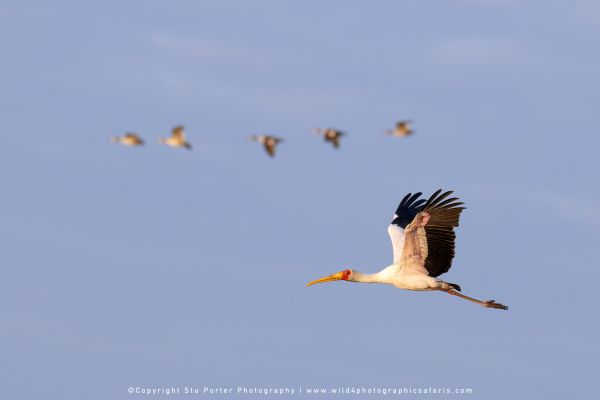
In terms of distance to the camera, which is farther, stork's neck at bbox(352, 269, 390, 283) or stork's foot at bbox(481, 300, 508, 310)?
stork's foot at bbox(481, 300, 508, 310)

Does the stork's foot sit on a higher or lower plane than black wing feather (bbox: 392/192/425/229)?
lower

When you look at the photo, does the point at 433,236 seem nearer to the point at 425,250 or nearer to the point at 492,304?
the point at 425,250

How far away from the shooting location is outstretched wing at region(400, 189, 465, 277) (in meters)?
63.2

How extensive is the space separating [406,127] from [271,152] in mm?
6125

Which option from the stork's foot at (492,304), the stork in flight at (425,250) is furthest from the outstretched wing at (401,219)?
the stork's foot at (492,304)

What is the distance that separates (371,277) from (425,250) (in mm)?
2907

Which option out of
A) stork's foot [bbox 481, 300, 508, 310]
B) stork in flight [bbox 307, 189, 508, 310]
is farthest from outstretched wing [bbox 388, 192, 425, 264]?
stork's foot [bbox 481, 300, 508, 310]

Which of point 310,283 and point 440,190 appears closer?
point 440,190

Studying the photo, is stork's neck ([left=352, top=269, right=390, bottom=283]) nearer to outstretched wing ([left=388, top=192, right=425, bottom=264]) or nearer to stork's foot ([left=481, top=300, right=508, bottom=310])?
outstretched wing ([left=388, top=192, right=425, bottom=264])

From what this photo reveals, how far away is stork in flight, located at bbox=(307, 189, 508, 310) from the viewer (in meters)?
63.3

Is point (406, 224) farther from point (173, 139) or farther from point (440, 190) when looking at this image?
point (173, 139)

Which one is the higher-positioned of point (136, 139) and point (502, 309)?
point (136, 139)

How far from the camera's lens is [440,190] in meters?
63.4

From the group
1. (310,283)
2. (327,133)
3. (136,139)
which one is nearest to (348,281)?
(310,283)
